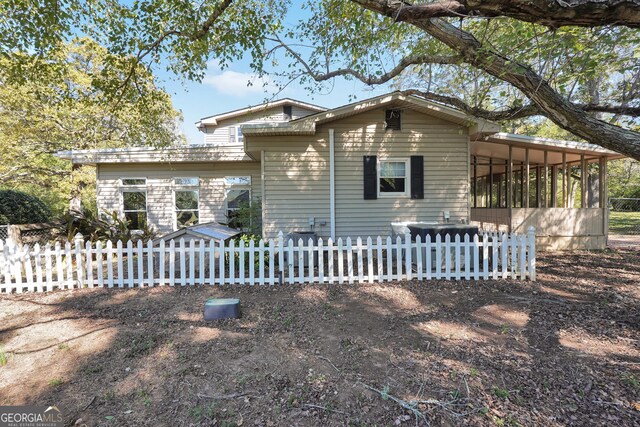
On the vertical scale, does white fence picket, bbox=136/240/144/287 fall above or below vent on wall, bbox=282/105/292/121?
below

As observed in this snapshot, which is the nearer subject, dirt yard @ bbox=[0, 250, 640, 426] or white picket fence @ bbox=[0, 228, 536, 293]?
dirt yard @ bbox=[0, 250, 640, 426]

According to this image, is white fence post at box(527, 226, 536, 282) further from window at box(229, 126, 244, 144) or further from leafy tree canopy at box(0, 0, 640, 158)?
window at box(229, 126, 244, 144)

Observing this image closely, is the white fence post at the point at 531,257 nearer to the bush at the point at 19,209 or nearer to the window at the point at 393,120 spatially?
the window at the point at 393,120

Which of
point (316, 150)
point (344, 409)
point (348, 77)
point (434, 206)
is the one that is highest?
point (348, 77)

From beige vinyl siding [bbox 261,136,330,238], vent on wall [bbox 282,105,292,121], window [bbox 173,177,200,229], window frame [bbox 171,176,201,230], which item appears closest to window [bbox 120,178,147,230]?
window frame [bbox 171,176,201,230]

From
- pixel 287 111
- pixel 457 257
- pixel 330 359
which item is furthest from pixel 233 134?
pixel 330 359

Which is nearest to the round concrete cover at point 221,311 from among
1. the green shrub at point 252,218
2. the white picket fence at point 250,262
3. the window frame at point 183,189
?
the white picket fence at point 250,262

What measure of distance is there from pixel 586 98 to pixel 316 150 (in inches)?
366

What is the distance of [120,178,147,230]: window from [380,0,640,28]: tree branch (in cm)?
1080

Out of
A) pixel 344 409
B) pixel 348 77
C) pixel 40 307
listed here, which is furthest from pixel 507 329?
pixel 348 77

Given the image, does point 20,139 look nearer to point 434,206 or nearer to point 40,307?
point 40,307

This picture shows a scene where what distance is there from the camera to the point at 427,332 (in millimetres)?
3631

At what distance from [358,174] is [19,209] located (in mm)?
10841

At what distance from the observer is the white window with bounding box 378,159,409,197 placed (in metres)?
8.25
